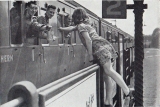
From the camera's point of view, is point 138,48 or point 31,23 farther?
point 31,23

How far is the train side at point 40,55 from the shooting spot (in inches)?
138

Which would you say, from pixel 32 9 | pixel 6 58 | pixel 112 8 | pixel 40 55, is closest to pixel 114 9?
→ pixel 112 8

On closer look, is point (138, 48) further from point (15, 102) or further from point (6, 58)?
point (15, 102)

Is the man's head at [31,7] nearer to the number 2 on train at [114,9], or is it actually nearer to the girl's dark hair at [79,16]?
the girl's dark hair at [79,16]

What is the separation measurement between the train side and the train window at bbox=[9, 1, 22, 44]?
48 millimetres

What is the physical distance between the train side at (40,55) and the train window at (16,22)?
0.16 ft

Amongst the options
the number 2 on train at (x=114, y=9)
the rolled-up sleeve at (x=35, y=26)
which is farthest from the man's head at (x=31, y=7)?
the number 2 on train at (x=114, y=9)

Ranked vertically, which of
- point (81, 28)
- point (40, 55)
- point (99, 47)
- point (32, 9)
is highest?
point (32, 9)

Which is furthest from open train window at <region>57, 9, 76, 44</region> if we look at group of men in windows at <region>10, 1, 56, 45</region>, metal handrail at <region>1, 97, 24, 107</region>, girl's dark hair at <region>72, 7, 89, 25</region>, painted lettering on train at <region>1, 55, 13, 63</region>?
metal handrail at <region>1, 97, 24, 107</region>

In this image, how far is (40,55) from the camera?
16.2ft

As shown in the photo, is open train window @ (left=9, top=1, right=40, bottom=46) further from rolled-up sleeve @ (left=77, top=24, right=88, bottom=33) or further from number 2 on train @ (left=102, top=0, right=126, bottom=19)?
number 2 on train @ (left=102, top=0, right=126, bottom=19)

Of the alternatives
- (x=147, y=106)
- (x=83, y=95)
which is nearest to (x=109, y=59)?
(x=83, y=95)

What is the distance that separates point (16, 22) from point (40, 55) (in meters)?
1.13

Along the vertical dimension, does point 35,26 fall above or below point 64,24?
below
